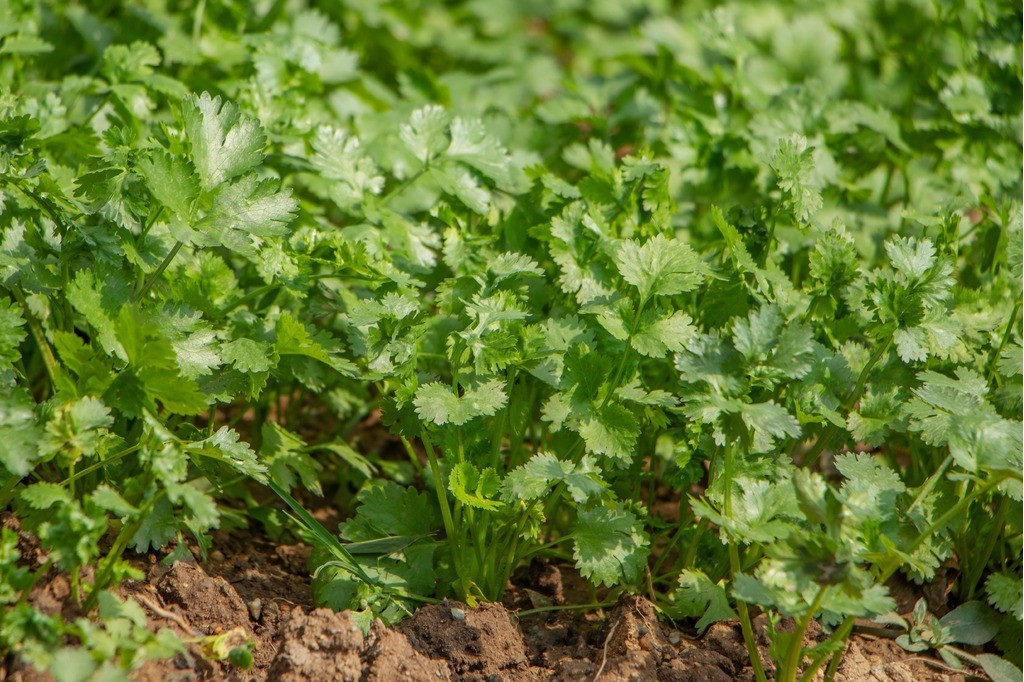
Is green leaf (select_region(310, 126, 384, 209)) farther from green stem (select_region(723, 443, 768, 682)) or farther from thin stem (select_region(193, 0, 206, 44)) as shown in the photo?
green stem (select_region(723, 443, 768, 682))

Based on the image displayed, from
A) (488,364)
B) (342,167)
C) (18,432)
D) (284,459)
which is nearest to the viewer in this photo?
(18,432)

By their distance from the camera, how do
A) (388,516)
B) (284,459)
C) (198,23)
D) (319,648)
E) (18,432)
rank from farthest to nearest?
1. (198,23)
2. (284,459)
3. (388,516)
4. (319,648)
5. (18,432)

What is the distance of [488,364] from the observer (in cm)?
179

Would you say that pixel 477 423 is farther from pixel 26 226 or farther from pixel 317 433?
pixel 26 226

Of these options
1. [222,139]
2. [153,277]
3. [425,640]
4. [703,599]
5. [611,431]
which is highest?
[222,139]

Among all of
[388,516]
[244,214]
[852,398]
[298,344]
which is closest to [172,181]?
[244,214]

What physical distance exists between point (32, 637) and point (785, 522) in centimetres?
123

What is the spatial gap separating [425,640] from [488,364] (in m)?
0.53

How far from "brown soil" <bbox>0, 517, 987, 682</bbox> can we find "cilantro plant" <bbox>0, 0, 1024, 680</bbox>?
0.06 m

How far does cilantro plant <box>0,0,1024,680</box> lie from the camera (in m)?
1.64

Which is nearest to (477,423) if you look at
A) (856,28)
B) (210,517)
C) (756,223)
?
(210,517)

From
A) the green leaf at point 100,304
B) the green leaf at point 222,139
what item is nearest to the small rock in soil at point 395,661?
the green leaf at point 100,304

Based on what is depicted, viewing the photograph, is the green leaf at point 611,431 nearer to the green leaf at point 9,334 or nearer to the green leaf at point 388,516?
the green leaf at point 388,516

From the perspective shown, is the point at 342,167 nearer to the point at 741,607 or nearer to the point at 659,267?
the point at 659,267
